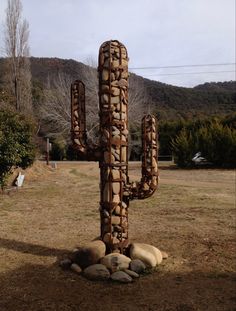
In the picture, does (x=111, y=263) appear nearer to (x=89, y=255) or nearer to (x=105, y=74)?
(x=89, y=255)

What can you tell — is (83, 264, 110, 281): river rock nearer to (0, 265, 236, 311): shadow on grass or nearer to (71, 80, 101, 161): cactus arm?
(0, 265, 236, 311): shadow on grass

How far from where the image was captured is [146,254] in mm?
5535

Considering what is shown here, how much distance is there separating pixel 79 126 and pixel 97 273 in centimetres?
193

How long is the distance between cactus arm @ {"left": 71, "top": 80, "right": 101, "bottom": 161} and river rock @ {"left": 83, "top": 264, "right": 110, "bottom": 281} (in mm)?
1420

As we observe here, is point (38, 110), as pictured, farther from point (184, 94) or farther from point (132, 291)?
point (132, 291)

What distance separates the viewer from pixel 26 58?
80.2 feet

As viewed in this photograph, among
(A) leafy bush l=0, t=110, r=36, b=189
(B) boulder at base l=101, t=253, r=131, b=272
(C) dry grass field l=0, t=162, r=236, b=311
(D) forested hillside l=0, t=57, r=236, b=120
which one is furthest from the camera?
(D) forested hillside l=0, t=57, r=236, b=120

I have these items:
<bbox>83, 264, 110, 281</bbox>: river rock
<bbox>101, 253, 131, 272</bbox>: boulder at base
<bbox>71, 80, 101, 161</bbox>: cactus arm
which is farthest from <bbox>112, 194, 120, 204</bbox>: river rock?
<bbox>83, 264, 110, 281</bbox>: river rock

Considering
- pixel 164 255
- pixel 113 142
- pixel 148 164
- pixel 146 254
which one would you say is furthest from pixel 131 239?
pixel 113 142

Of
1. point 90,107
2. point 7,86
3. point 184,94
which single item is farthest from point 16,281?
point 184,94

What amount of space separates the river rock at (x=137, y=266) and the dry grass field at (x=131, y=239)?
0.13 meters

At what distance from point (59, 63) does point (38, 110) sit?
1962 cm

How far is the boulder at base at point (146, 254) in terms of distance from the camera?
5457 millimetres

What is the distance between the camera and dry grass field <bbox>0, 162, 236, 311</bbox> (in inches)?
174
